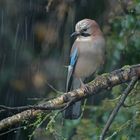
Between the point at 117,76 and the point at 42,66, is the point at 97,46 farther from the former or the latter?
the point at 42,66

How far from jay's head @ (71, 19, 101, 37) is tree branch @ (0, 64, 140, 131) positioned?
92 cm

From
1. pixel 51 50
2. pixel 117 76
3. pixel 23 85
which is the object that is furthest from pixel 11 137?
pixel 117 76

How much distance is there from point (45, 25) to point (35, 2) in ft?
0.85

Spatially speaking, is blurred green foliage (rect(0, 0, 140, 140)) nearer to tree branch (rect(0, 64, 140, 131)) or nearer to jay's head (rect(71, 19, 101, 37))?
jay's head (rect(71, 19, 101, 37))

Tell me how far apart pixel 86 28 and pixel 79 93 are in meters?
1.14

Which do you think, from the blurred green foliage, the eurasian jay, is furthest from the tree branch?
the blurred green foliage

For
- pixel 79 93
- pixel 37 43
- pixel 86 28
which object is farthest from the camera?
pixel 37 43

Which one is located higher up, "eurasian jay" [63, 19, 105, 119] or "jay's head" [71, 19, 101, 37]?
"jay's head" [71, 19, 101, 37]

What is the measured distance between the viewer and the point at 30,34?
6852 millimetres

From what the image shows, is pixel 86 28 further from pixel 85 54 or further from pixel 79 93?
pixel 79 93

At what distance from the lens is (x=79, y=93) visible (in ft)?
13.9

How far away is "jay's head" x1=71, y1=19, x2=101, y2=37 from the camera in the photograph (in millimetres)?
5207

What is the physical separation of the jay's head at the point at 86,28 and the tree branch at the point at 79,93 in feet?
3.03

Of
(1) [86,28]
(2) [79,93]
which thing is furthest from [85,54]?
(2) [79,93]
